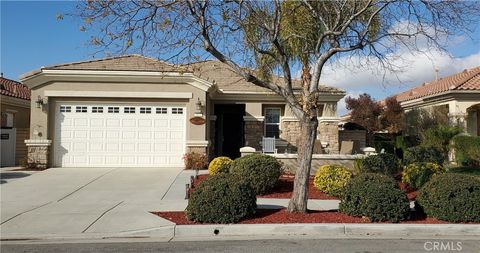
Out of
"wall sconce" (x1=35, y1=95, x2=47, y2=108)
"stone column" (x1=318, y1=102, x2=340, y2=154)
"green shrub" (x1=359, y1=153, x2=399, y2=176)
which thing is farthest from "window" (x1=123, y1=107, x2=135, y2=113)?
"green shrub" (x1=359, y1=153, x2=399, y2=176)

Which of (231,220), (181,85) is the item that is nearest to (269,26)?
(231,220)

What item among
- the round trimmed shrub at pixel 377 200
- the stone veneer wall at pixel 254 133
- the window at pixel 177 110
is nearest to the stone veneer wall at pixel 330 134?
the stone veneer wall at pixel 254 133

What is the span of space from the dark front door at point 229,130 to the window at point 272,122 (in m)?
1.30

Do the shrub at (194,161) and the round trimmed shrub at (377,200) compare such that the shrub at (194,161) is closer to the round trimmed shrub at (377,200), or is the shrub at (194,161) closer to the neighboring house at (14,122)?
the neighboring house at (14,122)

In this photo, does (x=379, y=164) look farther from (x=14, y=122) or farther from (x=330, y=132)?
(x=14, y=122)

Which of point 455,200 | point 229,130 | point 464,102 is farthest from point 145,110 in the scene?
point 464,102

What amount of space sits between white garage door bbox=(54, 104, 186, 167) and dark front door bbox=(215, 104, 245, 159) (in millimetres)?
4419

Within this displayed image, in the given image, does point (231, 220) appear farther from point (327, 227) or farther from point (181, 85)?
point (181, 85)

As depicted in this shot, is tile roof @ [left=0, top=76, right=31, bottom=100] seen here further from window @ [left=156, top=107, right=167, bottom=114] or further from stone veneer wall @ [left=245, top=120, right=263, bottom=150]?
stone veneer wall @ [left=245, top=120, right=263, bottom=150]

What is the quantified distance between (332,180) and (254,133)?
863 cm

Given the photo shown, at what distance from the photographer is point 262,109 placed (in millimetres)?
21750

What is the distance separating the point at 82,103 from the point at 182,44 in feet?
32.8
